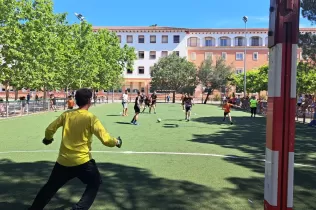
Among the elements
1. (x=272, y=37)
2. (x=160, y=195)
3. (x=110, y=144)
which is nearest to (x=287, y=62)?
(x=272, y=37)

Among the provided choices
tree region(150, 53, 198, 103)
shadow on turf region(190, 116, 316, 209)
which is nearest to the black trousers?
shadow on turf region(190, 116, 316, 209)

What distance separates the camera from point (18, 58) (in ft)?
81.7

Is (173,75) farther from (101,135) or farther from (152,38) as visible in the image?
(101,135)

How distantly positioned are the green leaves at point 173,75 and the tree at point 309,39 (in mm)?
40551

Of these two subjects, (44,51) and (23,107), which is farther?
(44,51)

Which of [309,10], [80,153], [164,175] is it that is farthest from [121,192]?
[309,10]

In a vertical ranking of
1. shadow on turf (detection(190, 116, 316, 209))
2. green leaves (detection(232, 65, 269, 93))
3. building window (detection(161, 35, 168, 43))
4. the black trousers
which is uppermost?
building window (detection(161, 35, 168, 43))

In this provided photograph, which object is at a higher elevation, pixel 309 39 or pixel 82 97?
pixel 309 39

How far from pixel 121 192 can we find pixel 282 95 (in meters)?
3.99

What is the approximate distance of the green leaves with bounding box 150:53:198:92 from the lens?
6184cm

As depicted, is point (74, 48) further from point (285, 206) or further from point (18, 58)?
point (285, 206)

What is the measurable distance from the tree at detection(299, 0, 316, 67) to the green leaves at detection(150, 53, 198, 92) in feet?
133

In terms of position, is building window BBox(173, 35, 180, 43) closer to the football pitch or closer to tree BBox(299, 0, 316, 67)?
tree BBox(299, 0, 316, 67)

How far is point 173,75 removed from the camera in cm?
6159
